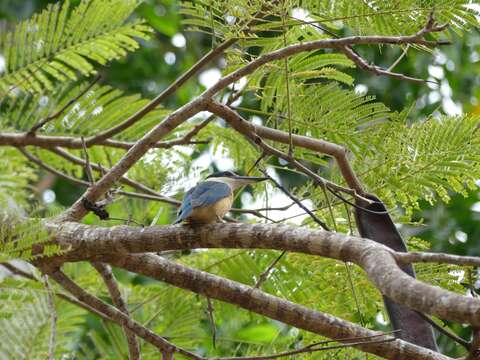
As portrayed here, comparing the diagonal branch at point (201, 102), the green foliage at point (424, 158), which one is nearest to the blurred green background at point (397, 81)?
the green foliage at point (424, 158)

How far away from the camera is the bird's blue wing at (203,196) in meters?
2.80

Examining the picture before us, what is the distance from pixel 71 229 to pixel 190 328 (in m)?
1.42

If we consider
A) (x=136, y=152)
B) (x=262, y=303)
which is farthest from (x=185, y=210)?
(x=262, y=303)

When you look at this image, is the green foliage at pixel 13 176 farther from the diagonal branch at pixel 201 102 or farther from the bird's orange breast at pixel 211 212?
the bird's orange breast at pixel 211 212

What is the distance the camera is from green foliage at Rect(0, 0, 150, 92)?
4012mm

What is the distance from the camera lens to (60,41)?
4.04 m

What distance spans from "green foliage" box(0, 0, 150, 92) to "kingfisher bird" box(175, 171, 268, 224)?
1.20 meters

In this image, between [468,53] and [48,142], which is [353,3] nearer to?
[48,142]

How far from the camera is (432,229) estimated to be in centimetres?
501

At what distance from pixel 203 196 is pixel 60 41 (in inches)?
62.0

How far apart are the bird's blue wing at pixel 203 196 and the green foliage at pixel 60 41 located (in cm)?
125

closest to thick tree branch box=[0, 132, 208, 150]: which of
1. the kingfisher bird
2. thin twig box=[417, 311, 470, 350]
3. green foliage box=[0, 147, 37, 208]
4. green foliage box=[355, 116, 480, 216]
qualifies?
green foliage box=[0, 147, 37, 208]

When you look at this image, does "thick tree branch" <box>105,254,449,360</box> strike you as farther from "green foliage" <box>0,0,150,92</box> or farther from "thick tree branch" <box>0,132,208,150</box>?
"green foliage" <box>0,0,150,92</box>

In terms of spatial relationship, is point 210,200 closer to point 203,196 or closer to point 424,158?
point 203,196
